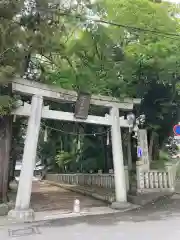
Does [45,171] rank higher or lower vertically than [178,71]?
lower

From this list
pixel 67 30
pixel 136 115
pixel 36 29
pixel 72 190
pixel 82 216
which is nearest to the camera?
pixel 82 216

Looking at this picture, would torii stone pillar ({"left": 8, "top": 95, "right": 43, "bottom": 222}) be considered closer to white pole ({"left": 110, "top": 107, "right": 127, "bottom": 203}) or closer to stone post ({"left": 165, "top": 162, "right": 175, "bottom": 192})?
white pole ({"left": 110, "top": 107, "right": 127, "bottom": 203})

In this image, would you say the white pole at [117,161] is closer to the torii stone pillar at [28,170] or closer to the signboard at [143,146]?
the signboard at [143,146]

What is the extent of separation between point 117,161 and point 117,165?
0.15 metres

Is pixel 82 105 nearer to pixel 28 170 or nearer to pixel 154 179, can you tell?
pixel 28 170

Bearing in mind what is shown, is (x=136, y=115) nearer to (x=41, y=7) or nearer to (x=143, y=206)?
(x=143, y=206)

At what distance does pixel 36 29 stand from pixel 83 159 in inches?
369

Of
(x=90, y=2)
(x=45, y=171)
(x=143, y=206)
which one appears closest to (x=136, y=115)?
(x=143, y=206)

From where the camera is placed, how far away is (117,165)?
11.6m

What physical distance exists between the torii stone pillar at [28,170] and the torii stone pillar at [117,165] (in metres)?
2.99

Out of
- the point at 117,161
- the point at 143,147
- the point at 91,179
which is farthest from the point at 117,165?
the point at 91,179

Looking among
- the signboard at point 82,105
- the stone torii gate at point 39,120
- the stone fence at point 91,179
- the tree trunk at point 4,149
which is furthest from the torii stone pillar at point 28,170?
the stone fence at point 91,179

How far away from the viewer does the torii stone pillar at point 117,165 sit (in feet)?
37.3

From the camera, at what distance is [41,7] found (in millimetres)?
10430
